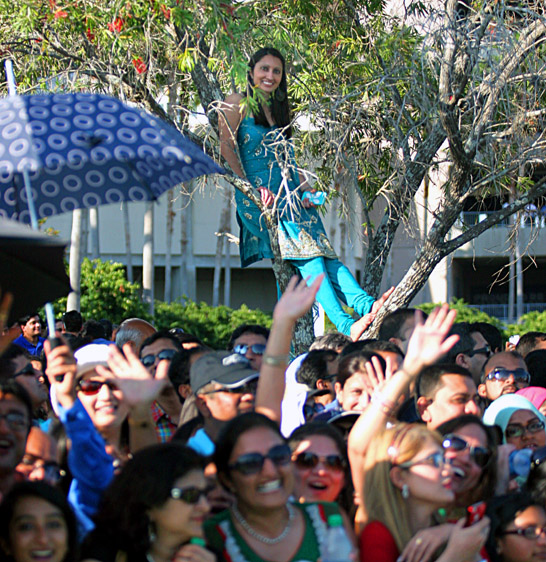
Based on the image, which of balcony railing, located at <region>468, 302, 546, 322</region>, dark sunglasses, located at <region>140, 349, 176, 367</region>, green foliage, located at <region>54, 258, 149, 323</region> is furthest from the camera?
balcony railing, located at <region>468, 302, 546, 322</region>

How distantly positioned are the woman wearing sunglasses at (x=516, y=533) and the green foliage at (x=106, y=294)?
13316 mm

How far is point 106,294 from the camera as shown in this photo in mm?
16312

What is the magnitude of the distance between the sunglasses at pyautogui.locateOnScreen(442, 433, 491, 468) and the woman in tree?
264cm

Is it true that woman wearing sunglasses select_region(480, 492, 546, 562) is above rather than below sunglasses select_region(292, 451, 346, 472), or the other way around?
below

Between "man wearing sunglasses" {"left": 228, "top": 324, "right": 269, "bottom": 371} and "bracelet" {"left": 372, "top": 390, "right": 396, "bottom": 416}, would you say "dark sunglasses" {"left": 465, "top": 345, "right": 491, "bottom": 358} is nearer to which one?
"man wearing sunglasses" {"left": 228, "top": 324, "right": 269, "bottom": 371}

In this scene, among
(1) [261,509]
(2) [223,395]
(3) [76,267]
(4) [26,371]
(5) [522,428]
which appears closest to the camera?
(1) [261,509]

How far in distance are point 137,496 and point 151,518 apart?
0.26 feet

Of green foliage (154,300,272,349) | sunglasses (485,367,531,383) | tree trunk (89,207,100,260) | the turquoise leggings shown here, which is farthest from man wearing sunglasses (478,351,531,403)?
tree trunk (89,207,100,260)

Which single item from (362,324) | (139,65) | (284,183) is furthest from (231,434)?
(139,65)

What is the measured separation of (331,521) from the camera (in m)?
2.87

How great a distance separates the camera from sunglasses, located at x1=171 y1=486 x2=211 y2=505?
2.66 meters

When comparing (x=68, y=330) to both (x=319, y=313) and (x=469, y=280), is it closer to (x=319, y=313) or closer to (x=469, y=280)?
(x=319, y=313)

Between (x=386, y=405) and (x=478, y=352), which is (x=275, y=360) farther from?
(x=478, y=352)

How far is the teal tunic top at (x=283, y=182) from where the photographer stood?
632cm
